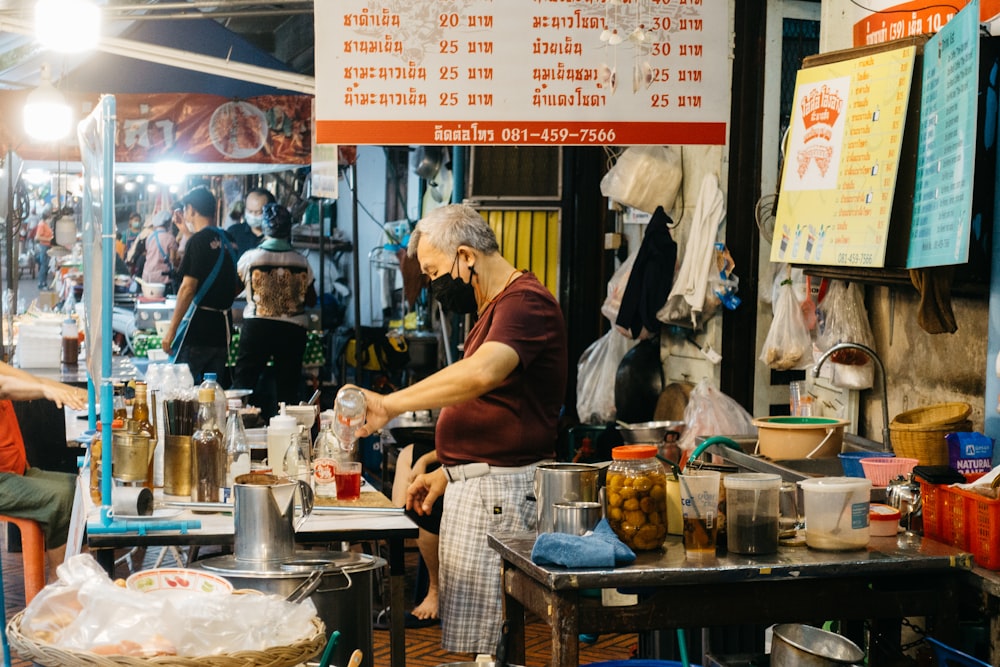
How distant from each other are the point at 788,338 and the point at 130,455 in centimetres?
345

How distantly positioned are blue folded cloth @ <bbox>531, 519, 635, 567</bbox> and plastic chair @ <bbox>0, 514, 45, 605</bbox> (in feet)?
9.24

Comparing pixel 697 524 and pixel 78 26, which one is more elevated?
pixel 78 26

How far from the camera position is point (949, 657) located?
10.4 feet

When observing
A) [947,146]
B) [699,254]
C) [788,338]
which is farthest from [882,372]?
[699,254]

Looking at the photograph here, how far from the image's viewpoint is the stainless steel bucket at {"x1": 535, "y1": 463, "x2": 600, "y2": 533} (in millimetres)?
3658

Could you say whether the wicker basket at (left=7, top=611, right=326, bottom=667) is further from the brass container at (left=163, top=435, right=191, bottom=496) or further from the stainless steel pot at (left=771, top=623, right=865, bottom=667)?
the brass container at (left=163, top=435, right=191, bottom=496)

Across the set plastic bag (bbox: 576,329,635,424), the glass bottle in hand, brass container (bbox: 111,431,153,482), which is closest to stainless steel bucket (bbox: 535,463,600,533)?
the glass bottle in hand

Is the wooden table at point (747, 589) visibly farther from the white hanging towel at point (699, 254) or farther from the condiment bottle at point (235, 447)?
the white hanging towel at point (699, 254)

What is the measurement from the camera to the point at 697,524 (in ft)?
11.2

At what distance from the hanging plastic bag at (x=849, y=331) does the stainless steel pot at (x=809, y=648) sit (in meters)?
2.39

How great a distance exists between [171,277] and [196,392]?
1096cm

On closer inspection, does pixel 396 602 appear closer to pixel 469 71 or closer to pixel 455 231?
pixel 455 231

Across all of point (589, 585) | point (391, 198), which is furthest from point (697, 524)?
point (391, 198)

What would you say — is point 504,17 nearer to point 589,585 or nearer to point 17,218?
point 589,585
